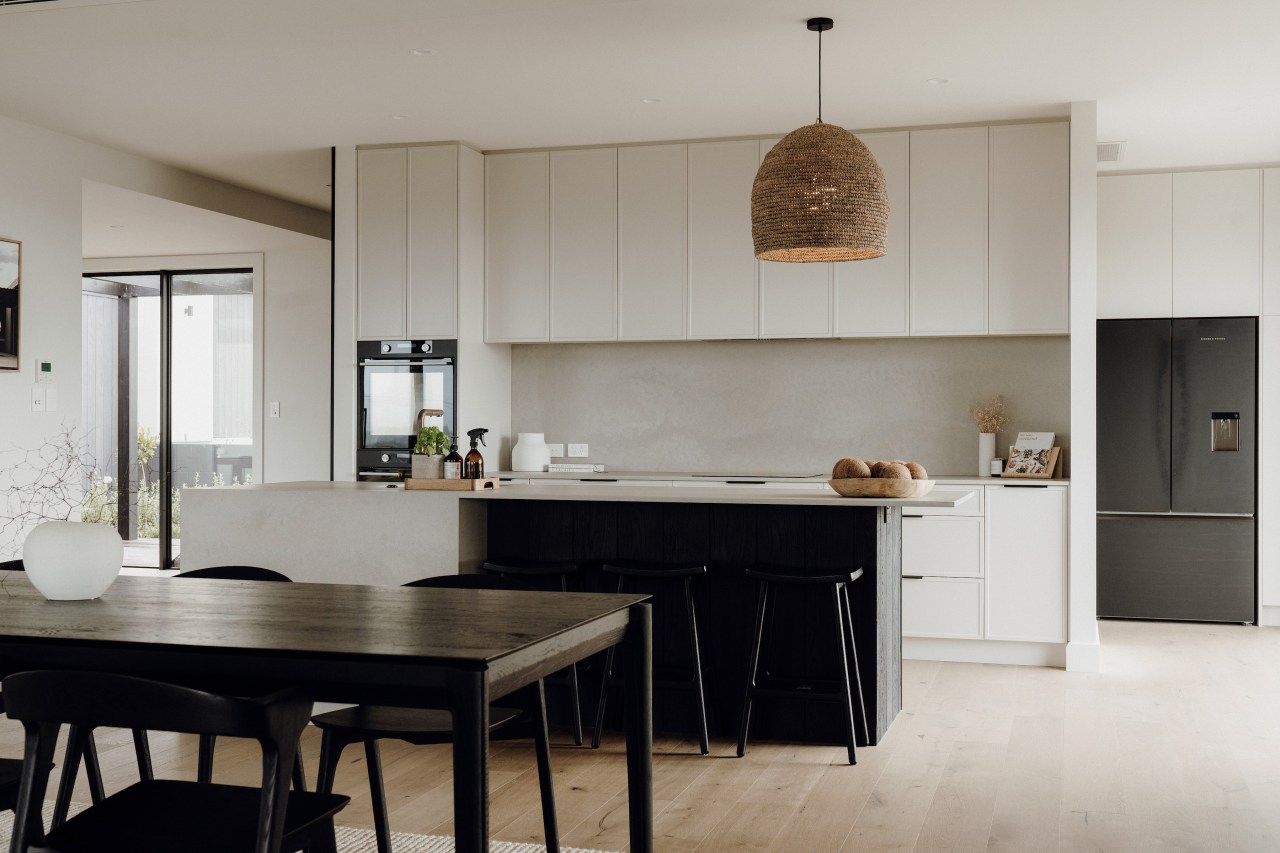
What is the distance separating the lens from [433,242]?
6.57 m

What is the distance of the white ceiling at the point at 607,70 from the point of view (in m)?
4.41

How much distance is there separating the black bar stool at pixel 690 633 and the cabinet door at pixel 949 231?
2.53 m

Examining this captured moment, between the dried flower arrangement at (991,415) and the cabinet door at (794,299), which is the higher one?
the cabinet door at (794,299)

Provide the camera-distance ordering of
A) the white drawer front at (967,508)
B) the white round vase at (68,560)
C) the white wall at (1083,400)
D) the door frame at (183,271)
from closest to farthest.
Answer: the white round vase at (68,560) → the white wall at (1083,400) → the white drawer front at (967,508) → the door frame at (183,271)

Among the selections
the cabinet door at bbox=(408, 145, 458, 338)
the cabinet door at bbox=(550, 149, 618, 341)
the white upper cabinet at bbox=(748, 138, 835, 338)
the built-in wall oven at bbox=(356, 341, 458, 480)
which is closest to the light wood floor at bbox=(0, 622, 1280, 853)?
the white upper cabinet at bbox=(748, 138, 835, 338)

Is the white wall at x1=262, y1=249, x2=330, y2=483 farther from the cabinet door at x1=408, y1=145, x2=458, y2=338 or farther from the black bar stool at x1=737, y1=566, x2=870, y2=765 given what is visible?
the black bar stool at x1=737, y1=566, x2=870, y2=765

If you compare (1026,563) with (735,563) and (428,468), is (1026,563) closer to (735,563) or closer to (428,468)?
(735,563)

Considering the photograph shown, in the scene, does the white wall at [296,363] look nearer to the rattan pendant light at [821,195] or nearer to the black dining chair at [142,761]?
the rattan pendant light at [821,195]

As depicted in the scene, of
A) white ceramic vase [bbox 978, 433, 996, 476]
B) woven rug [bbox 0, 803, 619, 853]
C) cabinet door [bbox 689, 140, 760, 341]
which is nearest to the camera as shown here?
woven rug [bbox 0, 803, 619, 853]

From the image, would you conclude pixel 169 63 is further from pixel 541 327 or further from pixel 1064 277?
pixel 1064 277

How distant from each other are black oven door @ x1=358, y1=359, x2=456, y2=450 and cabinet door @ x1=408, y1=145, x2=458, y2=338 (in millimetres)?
184

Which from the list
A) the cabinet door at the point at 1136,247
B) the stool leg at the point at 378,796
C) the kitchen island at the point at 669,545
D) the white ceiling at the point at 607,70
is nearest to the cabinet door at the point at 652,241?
the white ceiling at the point at 607,70

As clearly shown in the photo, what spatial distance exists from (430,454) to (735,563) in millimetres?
1216

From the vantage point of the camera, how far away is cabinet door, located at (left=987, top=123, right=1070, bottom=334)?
6.03 meters
